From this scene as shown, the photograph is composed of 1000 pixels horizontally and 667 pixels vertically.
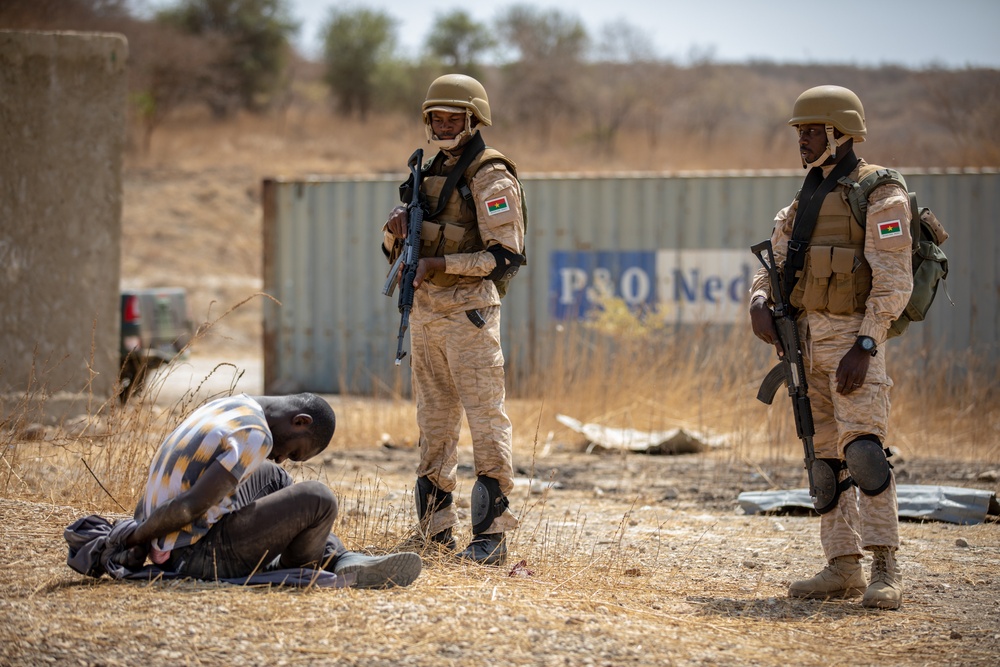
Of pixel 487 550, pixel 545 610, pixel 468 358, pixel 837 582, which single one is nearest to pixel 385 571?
pixel 545 610

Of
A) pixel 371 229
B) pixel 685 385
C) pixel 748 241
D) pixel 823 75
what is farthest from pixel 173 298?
pixel 823 75

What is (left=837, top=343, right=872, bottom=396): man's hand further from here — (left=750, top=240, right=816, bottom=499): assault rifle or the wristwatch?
(left=750, top=240, right=816, bottom=499): assault rifle

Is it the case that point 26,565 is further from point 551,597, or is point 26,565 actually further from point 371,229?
point 371,229

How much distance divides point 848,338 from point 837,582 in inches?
35.9

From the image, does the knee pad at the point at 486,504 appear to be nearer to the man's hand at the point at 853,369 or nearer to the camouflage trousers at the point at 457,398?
the camouflage trousers at the point at 457,398

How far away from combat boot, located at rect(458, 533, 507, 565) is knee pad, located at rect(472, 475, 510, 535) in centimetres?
→ 4

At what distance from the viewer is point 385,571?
3.54m

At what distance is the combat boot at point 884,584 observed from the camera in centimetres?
376

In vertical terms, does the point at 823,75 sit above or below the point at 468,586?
above

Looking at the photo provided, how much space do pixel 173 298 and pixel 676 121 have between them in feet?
87.8

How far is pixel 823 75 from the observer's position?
193ft

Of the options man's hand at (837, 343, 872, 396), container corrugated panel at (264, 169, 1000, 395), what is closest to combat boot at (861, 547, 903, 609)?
man's hand at (837, 343, 872, 396)

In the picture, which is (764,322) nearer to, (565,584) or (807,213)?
(807,213)

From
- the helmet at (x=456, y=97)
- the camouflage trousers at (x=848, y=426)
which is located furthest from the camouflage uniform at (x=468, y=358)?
the camouflage trousers at (x=848, y=426)
